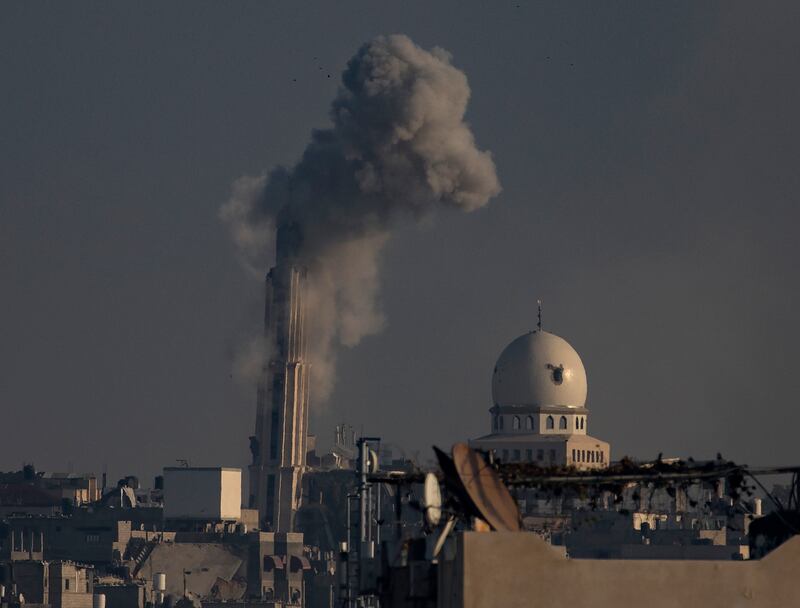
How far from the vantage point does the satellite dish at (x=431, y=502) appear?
36.2 meters

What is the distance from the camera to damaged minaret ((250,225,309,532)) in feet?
577

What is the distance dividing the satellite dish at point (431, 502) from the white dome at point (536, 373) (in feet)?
390

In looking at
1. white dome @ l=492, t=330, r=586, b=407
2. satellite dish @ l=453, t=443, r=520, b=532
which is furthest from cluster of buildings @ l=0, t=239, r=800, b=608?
satellite dish @ l=453, t=443, r=520, b=532

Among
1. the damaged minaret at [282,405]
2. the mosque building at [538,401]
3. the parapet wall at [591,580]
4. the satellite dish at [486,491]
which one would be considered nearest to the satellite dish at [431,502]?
the satellite dish at [486,491]

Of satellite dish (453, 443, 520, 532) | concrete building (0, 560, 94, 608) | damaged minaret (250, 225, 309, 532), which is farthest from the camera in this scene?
damaged minaret (250, 225, 309, 532)

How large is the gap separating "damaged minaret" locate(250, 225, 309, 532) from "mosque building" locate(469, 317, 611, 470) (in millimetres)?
21047

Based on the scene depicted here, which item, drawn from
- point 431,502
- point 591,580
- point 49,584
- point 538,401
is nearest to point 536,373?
point 538,401

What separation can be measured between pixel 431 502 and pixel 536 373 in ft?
392

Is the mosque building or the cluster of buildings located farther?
the mosque building

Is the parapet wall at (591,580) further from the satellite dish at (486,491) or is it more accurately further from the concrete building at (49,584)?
the concrete building at (49,584)

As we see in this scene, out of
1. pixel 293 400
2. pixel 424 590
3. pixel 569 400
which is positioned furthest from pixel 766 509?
pixel 424 590

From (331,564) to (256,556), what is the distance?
18.1 ft

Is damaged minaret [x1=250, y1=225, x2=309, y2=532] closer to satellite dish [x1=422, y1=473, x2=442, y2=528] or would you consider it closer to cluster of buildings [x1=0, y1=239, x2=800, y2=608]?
cluster of buildings [x1=0, y1=239, x2=800, y2=608]

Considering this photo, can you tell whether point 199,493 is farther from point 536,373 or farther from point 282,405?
point 536,373
